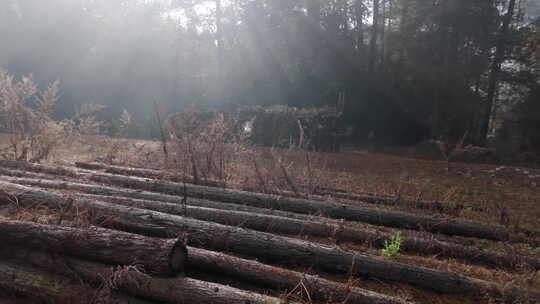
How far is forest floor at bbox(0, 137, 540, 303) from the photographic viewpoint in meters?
3.36

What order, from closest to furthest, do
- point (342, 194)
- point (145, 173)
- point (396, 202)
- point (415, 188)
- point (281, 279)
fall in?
1. point (281, 279)
2. point (396, 202)
3. point (342, 194)
4. point (145, 173)
5. point (415, 188)

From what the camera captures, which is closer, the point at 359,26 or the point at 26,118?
the point at 26,118

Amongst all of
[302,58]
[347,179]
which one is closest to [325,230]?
[347,179]

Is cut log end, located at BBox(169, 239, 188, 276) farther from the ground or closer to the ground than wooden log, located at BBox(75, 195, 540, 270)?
farther from the ground

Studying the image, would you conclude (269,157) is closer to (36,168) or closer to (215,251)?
(215,251)

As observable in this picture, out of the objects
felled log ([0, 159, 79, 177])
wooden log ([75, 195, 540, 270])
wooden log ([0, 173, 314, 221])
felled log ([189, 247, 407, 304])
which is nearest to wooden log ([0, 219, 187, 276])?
felled log ([189, 247, 407, 304])

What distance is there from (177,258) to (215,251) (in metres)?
0.85

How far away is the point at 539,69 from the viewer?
16812mm

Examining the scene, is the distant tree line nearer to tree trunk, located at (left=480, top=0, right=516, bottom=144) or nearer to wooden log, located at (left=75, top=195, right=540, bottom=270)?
tree trunk, located at (left=480, top=0, right=516, bottom=144)

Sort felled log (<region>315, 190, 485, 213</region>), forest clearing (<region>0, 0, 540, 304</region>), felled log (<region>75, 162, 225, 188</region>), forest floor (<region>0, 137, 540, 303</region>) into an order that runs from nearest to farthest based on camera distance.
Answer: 1. forest clearing (<region>0, 0, 540, 304</region>)
2. forest floor (<region>0, 137, 540, 303</region>)
3. felled log (<region>315, 190, 485, 213</region>)
4. felled log (<region>75, 162, 225, 188</region>)

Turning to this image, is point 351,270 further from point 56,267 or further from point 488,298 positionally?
point 56,267

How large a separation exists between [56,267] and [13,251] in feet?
1.38

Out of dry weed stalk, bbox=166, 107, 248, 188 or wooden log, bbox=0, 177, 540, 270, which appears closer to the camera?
wooden log, bbox=0, 177, 540, 270

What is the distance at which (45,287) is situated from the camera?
2.49m
